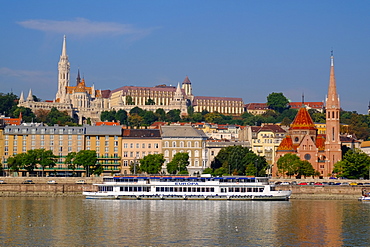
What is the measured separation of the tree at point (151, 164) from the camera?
339 ft

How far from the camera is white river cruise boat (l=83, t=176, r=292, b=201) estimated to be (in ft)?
271

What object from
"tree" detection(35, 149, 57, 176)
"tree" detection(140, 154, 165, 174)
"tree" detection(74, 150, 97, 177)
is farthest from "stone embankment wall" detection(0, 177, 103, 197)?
"tree" detection(140, 154, 165, 174)

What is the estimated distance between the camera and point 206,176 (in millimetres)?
84000

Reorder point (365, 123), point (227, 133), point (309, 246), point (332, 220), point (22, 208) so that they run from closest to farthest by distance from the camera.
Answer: point (309, 246), point (332, 220), point (22, 208), point (227, 133), point (365, 123)

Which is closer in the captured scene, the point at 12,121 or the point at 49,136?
the point at 49,136

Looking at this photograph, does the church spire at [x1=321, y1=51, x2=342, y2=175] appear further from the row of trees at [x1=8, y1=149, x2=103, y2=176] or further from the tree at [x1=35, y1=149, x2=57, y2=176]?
the tree at [x1=35, y1=149, x2=57, y2=176]

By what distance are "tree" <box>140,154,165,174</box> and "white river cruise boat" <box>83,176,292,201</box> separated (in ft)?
64.2

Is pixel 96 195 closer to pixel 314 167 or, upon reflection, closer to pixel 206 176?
pixel 206 176

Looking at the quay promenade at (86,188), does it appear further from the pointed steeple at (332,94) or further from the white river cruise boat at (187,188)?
the pointed steeple at (332,94)

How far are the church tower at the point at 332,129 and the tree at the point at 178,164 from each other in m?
21.2

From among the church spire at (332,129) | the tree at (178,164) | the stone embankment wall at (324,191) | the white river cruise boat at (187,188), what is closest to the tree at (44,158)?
the tree at (178,164)

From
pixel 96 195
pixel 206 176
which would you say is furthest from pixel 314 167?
pixel 96 195

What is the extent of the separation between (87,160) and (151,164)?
807 cm

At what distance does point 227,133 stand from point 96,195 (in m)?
93.2
